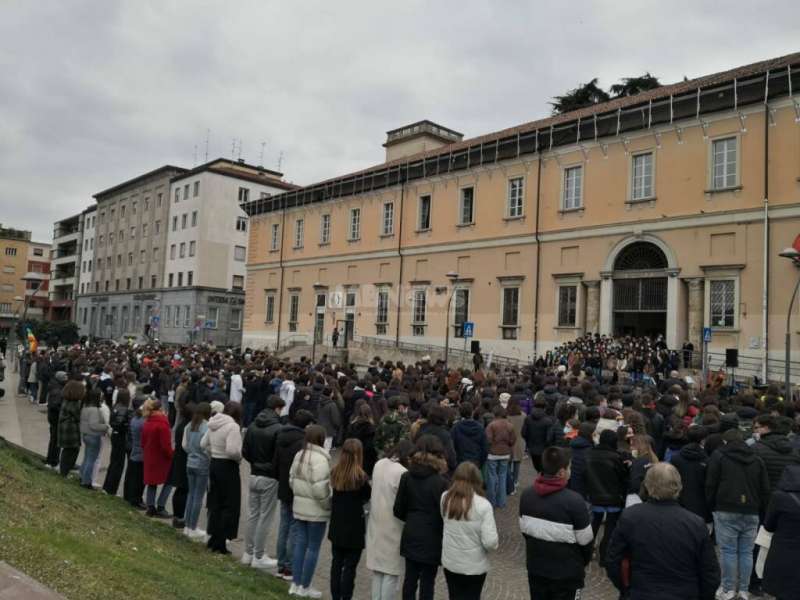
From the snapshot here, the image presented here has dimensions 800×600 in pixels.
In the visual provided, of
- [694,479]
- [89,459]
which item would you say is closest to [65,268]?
[89,459]

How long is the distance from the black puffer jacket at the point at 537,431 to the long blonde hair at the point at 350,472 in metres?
4.43

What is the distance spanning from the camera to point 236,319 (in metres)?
62.5

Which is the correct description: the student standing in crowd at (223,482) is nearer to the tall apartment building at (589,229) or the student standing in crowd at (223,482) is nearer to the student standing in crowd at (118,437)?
the student standing in crowd at (118,437)

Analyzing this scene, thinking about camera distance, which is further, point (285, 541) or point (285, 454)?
point (285, 541)

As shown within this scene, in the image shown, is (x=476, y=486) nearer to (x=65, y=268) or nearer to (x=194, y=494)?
(x=194, y=494)

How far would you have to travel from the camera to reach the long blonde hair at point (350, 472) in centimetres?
596

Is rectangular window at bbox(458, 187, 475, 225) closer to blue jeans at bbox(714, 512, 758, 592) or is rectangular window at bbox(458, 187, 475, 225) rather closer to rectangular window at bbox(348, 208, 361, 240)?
rectangular window at bbox(348, 208, 361, 240)

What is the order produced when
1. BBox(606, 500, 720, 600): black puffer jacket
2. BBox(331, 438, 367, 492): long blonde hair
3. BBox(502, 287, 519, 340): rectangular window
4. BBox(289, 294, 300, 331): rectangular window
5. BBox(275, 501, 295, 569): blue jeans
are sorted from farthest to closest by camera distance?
BBox(289, 294, 300, 331): rectangular window, BBox(502, 287, 519, 340): rectangular window, BBox(275, 501, 295, 569): blue jeans, BBox(331, 438, 367, 492): long blonde hair, BBox(606, 500, 720, 600): black puffer jacket

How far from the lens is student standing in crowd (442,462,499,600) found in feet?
16.1

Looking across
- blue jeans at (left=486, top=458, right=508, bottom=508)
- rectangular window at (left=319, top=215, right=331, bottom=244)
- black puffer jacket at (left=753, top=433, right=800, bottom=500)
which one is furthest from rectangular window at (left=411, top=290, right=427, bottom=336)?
black puffer jacket at (left=753, top=433, right=800, bottom=500)

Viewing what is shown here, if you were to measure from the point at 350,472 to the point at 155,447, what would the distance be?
12.9 ft

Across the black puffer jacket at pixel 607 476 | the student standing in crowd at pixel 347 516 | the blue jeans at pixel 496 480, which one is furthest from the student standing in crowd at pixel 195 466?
the black puffer jacket at pixel 607 476

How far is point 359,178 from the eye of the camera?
136ft

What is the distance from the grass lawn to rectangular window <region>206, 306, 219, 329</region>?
173ft
